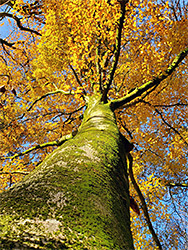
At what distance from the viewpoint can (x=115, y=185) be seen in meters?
1.42

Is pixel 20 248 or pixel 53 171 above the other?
pixel 53 171

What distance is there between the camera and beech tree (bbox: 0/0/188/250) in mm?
839

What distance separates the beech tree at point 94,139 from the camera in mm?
839

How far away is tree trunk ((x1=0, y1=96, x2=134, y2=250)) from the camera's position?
2.26 ft

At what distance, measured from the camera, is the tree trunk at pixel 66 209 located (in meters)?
0.69

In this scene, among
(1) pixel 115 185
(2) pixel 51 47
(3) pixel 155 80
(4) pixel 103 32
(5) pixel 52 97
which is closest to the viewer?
(1) pixel 115 185

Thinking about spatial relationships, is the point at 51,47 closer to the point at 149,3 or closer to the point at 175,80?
the point at 149,3

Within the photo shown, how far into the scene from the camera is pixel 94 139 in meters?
1.95

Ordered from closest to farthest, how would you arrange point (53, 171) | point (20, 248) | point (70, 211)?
1. point (20, 248)
2. point (70, 211)
3. point (53, 171)

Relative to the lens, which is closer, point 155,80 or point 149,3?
Result: point 155,80

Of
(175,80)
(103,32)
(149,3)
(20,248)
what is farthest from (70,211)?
(175,80)

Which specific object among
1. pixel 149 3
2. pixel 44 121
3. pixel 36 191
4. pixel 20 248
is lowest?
pixel 20 248

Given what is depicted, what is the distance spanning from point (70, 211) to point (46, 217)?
131 mm

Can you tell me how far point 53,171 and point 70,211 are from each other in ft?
1.19
